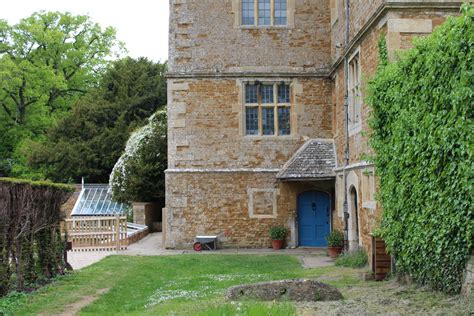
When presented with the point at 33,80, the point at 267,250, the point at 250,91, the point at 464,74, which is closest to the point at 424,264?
the point at 464,74

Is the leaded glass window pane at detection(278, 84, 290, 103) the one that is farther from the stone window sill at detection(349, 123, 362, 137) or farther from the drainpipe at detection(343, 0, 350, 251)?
the stone window sill at detection(349, 123, 362, 137)

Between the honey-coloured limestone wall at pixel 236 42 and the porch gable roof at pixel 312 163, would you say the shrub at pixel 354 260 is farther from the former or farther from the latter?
the honey-coloured limestone wall at pixel 236 42

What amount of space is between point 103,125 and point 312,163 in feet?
55.5

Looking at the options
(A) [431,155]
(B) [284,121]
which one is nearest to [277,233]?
(B) [284,121]

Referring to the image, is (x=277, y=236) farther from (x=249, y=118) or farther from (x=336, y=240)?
(x=249, y=118)

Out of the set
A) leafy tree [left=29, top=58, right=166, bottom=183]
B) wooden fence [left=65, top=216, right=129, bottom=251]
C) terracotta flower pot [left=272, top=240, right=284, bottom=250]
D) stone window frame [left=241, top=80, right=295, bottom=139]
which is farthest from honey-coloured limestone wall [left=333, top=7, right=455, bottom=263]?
leafy tree [left=29, top=58, right=166, bottom=183]

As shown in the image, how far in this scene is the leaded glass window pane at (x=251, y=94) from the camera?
20469 mm

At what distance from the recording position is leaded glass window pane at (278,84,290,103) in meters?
20.6

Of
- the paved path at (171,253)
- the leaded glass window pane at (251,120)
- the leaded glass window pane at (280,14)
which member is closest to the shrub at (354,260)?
the paved path at (171,253)

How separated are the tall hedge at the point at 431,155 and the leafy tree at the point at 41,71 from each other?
97.3 ft

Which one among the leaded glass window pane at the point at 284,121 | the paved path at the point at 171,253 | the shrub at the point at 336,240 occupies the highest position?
the leaded glass window pane at the point at 284,121

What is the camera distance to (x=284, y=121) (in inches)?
808

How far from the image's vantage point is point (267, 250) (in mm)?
19719

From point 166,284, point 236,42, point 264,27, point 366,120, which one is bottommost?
point 166,284
